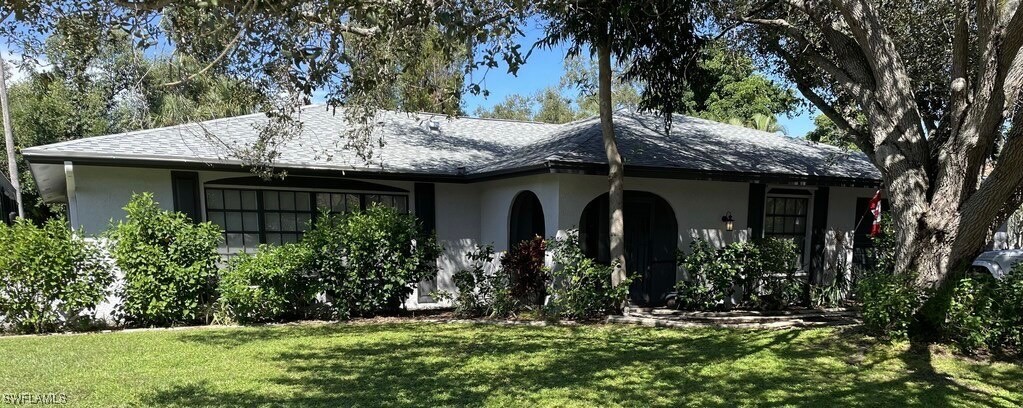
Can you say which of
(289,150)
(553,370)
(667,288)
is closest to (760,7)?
(667,288)

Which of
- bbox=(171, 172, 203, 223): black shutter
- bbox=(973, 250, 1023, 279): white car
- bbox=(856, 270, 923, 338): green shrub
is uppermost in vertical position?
bbox=(171, 172, 203, 223): black shutter

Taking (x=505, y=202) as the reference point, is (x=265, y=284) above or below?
below

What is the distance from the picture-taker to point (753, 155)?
10586mm

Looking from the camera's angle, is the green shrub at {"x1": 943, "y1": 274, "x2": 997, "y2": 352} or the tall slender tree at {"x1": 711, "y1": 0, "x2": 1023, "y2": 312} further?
the green shrub at {"x1": 943, "y1": 274, "x2": 997, "y2": 352}

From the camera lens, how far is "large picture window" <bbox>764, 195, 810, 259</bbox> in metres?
11.0

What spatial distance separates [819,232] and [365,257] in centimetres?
896

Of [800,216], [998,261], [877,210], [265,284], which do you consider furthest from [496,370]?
[998,261]

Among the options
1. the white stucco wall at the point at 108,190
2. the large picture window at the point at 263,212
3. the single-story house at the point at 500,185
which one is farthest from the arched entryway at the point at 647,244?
the white stucco wall at the point at 108,190

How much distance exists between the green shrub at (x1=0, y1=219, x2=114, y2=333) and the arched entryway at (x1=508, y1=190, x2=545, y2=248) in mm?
6440

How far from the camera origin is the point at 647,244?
1025 cm

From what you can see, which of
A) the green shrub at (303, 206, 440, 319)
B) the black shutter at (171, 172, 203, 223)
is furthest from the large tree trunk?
the black shutter at (171, 172, 203, 223)

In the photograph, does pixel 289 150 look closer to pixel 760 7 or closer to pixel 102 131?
pixel 760 7

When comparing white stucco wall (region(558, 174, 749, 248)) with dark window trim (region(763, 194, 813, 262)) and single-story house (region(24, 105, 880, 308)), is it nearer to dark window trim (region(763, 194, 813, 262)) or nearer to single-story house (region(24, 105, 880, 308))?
single-story house (region(24, 105, 880, 308))

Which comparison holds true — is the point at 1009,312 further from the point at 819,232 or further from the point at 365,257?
the point at 365,257
